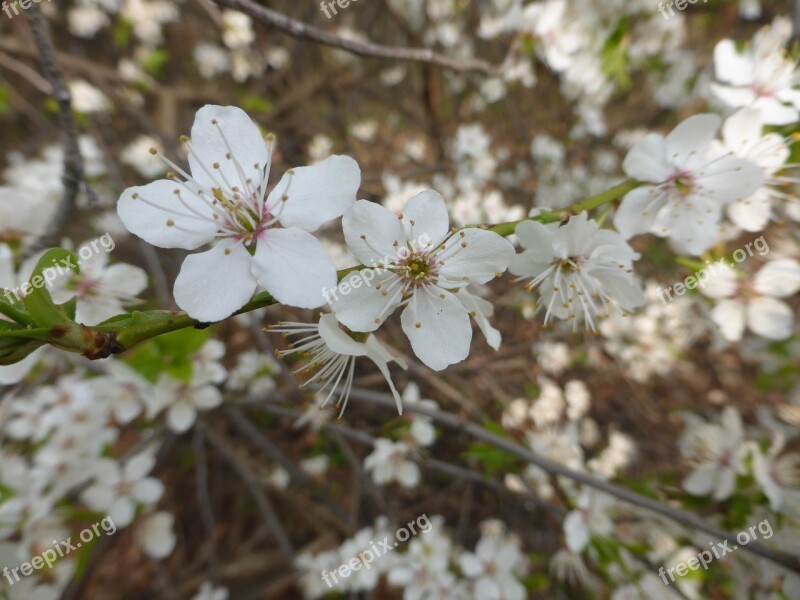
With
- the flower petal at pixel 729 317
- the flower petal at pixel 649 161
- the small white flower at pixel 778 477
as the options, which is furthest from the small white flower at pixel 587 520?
the flower petal at pixel 649 161

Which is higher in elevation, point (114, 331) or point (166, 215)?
point (166, 215)

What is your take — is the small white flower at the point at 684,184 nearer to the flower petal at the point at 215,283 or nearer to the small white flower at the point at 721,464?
the flower petal at the point at 215,283

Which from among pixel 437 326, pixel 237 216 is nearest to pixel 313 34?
pixel 237 216

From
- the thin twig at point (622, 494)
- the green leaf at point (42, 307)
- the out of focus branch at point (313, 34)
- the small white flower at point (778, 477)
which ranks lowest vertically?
the small white flower at point (778, 477)

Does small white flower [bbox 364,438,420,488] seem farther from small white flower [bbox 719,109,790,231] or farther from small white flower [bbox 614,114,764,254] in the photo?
small white flower [bbox 719,109,790,231]

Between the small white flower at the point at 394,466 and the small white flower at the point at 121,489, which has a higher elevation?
the small white flower at the point at 121,489

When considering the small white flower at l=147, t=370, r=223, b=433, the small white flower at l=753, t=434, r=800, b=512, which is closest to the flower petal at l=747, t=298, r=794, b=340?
the small white flower at l=753, t=434, r=800, b=512

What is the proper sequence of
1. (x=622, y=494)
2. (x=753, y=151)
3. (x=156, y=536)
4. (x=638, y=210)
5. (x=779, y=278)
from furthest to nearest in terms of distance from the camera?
1. (x=156, y=536)
2. (x=779, y=278)
3. (x=622, y=494)
4. (x=753, y=151)
5. (x=638, y=210)

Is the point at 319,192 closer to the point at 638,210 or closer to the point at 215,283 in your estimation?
the point at 215,283
